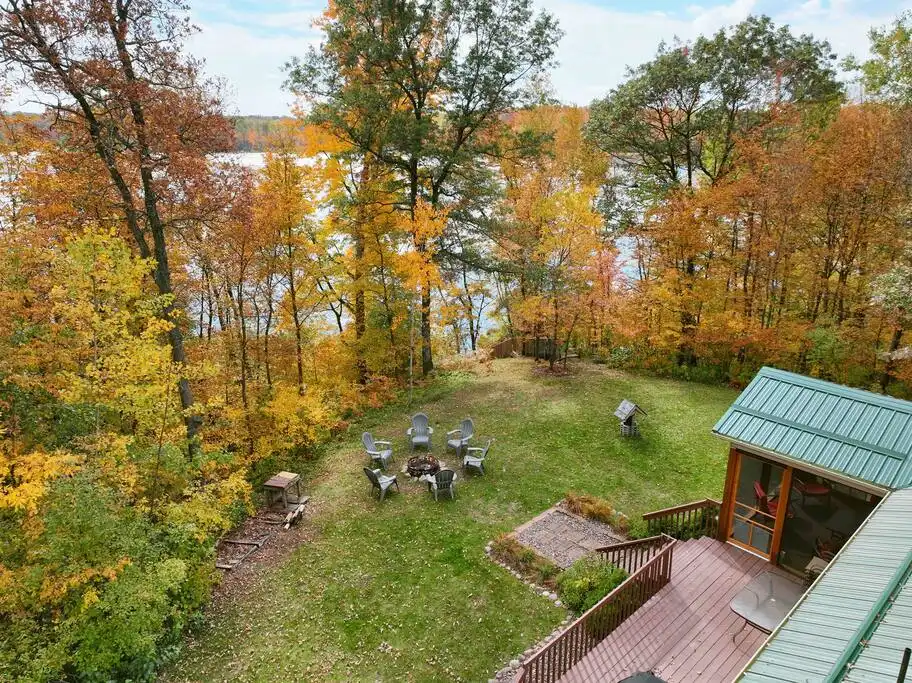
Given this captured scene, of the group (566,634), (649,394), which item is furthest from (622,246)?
(566,634)

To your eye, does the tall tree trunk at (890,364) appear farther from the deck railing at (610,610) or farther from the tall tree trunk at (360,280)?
the tall tree trunk at (360,280)

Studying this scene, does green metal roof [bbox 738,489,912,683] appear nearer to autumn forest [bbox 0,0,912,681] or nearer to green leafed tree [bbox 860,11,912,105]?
autumn forest [bbox 0,0,912,681]

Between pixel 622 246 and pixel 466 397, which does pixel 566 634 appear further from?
pixel 622 246

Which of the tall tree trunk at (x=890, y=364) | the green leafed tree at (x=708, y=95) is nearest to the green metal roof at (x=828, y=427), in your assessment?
the tall tree trunk at (x=890, y=364)

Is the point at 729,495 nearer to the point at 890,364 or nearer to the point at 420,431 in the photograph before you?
the point at 420,431

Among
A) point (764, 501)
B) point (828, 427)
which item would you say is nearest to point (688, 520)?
point (764, 501)
